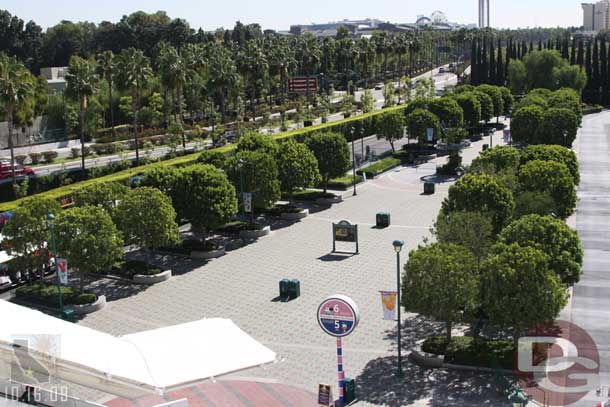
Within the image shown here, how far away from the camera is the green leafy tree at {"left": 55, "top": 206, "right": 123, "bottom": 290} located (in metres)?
39.8

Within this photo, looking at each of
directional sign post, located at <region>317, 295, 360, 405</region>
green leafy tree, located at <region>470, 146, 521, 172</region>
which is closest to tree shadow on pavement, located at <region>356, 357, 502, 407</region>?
directional sign post, located at <region>317, 295, 360, 405</region>

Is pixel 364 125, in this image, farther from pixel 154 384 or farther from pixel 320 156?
pixel 154 384

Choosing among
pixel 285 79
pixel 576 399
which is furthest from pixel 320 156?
pixel 285 79

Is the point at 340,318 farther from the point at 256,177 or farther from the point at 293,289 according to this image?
the point at 256,177

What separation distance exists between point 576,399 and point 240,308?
17.8 m

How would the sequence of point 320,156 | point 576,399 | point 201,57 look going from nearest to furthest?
point 576,399 < point 320,156 < point 201,57

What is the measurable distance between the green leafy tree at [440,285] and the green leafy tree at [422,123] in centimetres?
5035

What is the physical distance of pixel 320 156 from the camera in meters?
63.0

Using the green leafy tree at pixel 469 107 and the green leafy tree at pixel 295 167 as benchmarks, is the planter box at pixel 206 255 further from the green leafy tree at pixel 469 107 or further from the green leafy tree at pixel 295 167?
the green leafy tree at pixel 469 107

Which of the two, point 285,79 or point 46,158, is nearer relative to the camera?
point 46,158

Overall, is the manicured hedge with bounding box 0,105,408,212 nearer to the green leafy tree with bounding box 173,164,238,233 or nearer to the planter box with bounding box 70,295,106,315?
the green leafy tree with bounding box 173,164,238,233

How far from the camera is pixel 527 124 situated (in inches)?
3103

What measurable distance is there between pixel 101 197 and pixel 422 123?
143 ft

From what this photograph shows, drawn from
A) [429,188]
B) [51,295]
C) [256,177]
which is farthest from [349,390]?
[429,188]
